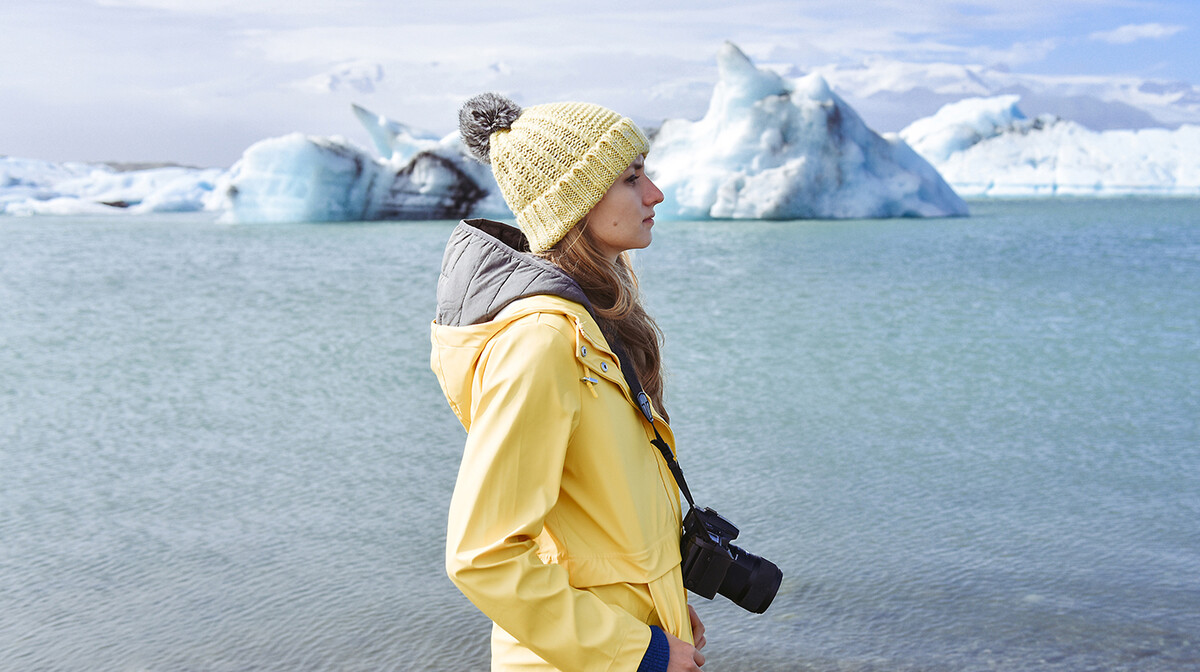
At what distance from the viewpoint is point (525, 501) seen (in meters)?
1.12

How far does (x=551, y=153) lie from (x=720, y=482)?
311 centimetres

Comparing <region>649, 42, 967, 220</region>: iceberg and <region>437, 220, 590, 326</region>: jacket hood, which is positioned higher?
<region>437, 220, 590, 326</region>: jacket hood

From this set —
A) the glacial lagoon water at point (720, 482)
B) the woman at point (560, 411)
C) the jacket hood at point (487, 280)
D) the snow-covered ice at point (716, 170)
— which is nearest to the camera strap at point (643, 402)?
the woman at point (560, 411)

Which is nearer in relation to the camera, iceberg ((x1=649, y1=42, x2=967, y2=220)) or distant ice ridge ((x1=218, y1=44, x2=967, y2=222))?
iceberg ((x1=649, y1=42, x2=967, y2=220))

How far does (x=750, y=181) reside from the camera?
2573cm

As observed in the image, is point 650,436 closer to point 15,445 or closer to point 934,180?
point 15,445

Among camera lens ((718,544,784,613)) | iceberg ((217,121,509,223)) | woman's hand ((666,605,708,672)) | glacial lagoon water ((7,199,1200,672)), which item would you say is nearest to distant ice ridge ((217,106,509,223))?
iceberg ((217,121,509,223))

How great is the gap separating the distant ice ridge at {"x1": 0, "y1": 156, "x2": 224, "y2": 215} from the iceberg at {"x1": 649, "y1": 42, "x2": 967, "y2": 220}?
91.7ft

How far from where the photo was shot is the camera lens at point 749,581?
1382 millimetres

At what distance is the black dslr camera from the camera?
1355 mm

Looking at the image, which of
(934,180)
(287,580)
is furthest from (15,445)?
(934,180)

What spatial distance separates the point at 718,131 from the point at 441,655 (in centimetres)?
2493

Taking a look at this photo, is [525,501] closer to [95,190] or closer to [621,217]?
[621,217]

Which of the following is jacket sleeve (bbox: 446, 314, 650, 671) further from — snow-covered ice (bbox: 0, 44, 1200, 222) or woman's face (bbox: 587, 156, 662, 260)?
snow-covered ice (bbox: 0, 44, 1200, 222)
